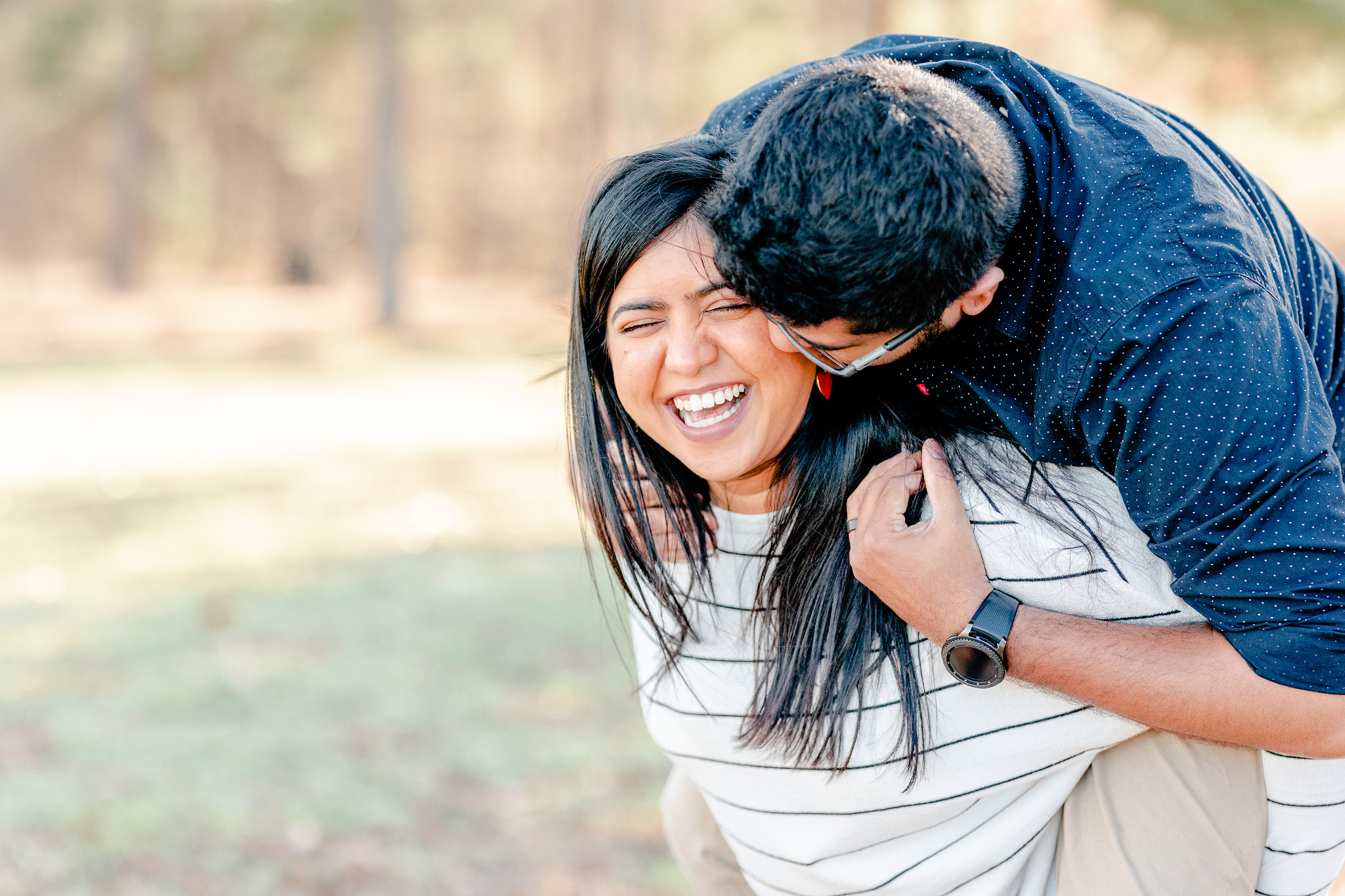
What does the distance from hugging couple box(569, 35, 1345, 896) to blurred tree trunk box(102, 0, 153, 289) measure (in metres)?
26.6

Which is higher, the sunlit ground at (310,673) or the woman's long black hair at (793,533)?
the woman's long black hair at (793,533)

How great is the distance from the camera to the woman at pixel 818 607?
6.82 feet

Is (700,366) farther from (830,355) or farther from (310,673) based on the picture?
(310,673)

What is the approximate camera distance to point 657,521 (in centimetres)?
247

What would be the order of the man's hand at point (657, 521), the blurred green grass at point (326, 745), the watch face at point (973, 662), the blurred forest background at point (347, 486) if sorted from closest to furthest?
the watch face at point (973, 662) → the man's hand at point (657, 521) → the blurred green grass at point (326, 745) → the blurred forest background at point (347, 486)

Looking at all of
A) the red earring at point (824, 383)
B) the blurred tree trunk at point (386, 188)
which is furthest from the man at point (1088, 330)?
the blurred tree trunk at point (386, 188)

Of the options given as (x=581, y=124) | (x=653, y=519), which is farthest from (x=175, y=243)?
→ (x=653, y=519)

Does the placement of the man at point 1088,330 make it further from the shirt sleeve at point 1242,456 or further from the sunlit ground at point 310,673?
the sunlit ground at point 310,673

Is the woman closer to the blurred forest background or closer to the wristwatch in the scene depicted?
the wristwatch

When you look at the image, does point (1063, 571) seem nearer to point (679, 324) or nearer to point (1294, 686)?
point (1294, 686)

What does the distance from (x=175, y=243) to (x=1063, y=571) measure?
114ft

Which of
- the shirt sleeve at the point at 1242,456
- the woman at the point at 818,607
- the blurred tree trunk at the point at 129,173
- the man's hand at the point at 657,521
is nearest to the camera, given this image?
the shirt sleeve at the point at 1242,456

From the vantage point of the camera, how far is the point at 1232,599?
1820 millimetres

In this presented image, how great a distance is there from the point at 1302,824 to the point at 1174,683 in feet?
1.42
